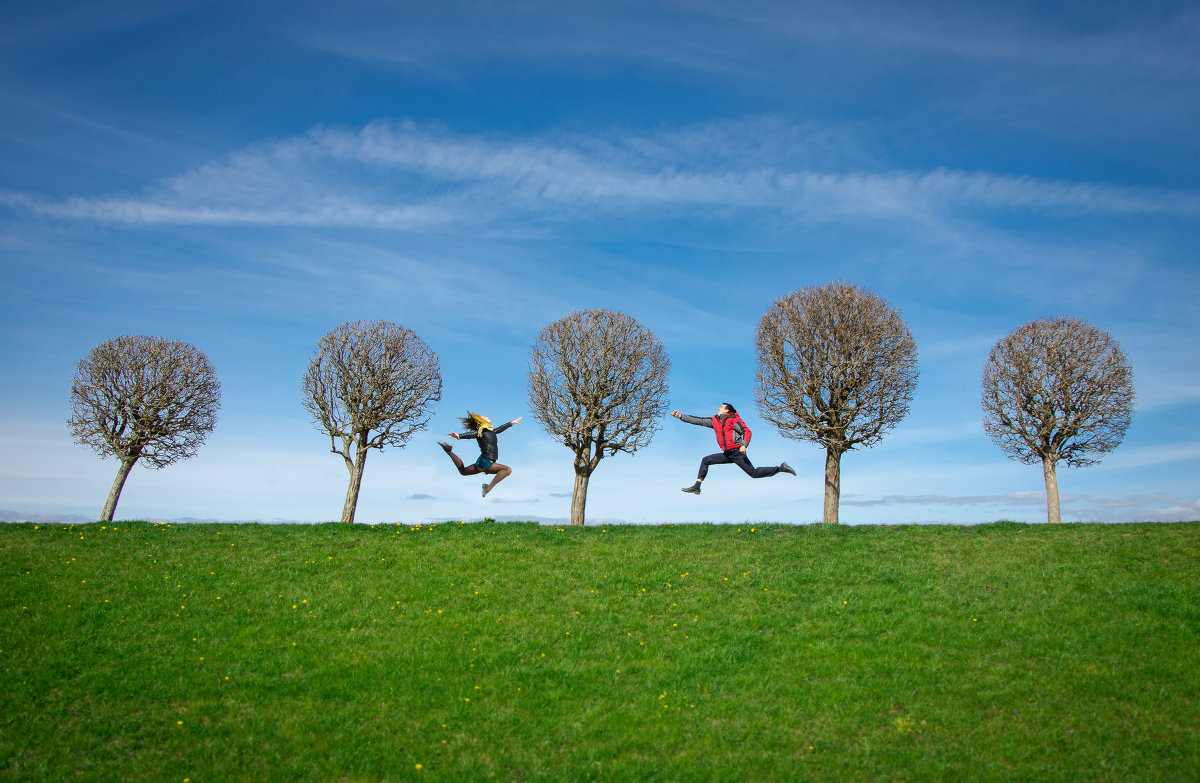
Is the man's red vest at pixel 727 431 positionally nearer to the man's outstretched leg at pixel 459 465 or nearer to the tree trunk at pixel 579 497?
the man's outstretched leg at pixel 459 465

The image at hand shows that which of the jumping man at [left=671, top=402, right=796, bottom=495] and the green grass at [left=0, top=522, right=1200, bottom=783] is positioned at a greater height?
the jumping man at [left=671, top=402, right=796, bottom=495]

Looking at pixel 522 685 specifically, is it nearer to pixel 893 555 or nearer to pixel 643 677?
pixel 643 677

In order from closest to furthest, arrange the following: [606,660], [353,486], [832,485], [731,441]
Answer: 1. [606,660]
2. [731,441]
3. [832,485]
4. [353,486]

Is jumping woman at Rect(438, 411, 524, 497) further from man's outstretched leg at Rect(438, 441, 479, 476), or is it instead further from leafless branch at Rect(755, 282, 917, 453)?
leafless branch at Rect(755, 282, 917, 453)

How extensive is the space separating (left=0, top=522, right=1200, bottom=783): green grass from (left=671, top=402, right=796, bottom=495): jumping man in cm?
233

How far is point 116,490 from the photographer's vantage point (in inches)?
1357

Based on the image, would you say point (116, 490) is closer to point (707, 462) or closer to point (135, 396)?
point (135, 396)

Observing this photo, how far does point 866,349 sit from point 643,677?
2092cm

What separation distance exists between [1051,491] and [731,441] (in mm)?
19649

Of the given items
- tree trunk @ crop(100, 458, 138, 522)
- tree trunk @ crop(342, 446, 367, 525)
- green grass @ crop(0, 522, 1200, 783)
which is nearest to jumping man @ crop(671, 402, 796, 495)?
green grass @ crop(0, 522, 1200, 783)

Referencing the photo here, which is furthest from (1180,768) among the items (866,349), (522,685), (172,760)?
(866,349)

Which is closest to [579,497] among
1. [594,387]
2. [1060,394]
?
[594,387]

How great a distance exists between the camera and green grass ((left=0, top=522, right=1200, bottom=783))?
1140cm

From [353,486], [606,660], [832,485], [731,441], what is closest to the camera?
[606,660]
